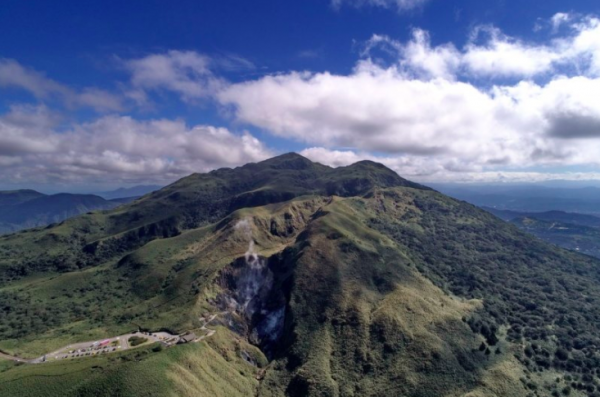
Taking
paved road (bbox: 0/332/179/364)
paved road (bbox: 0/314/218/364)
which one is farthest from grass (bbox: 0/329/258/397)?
paved road (bbox: 0/332/179/364)

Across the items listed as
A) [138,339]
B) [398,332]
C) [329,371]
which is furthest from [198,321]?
[398,332]

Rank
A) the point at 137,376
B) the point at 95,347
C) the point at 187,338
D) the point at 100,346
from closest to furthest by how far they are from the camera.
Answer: the point at 137,376
the point at 95,347
the point at 100,346
the point at 187,338

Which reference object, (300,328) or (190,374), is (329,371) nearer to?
(300,328)

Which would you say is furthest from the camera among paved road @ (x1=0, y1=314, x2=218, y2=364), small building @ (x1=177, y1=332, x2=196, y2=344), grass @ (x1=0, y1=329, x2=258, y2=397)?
small building @ (x1=177, y1=332, x2=196, y2=344)

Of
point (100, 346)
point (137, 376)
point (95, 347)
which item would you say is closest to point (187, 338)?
point (100, 346)

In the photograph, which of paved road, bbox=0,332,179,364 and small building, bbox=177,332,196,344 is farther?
small building, bbox=177,332,196,344

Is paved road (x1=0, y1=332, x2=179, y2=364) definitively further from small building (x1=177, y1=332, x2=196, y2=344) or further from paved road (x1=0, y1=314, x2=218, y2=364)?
small building (x1=177, y1=332, x2=196, y2=344)

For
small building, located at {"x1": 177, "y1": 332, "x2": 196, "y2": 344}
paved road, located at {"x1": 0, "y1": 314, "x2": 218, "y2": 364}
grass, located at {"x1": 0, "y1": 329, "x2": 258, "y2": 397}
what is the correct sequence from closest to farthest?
1. grass, located at {"x1": 0, "y1": 329, "x2": 258, "y2": 397}
2. paved road, located at {"x1": 0, "y1": 314, "x2": 218, "y2": 364}
3. small building, located at {"x1": 177, "y1": 332, "x2": 196, "y2": 344}

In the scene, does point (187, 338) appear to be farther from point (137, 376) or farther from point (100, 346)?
point (137, 376)
